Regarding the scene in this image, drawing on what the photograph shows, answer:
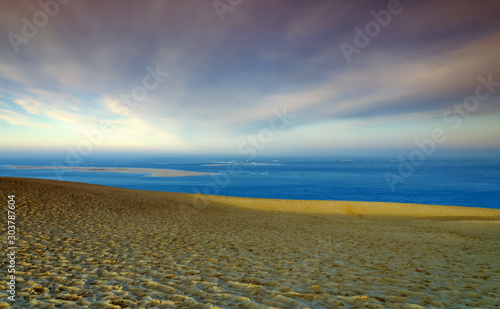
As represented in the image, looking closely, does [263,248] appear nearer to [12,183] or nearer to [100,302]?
[100,302]

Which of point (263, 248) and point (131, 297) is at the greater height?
point (131, 297)

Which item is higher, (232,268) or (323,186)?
(232,268)

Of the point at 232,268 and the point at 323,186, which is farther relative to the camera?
the point at 323,186

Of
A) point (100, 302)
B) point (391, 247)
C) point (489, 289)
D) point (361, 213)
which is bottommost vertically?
point (361, 213)

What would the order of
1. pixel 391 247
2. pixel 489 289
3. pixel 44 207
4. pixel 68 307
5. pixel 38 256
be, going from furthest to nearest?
pixel 44 207 → pixel 391 247 → pixel 38 256 → pixel 489 289 → pixel 68 307

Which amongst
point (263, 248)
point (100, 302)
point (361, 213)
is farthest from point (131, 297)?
point (361, 213)

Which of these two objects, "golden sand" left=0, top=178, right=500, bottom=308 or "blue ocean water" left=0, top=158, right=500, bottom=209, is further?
"blue ocean water" left=0, top=158, right=500, bottom=209

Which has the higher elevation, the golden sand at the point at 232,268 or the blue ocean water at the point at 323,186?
the golden sand at the point at 232,268

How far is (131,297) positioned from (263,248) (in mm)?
5072

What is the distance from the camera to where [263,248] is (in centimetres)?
852

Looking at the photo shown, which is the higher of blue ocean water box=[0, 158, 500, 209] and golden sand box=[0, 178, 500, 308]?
golden sand box=[0, 178, 500, 308]

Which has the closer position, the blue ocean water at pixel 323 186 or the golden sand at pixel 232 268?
the golden sand at pixel 232 268

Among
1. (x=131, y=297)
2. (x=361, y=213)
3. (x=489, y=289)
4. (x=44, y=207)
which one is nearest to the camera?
(x=131, y=297)

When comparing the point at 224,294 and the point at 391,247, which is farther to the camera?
the point at 391,247
